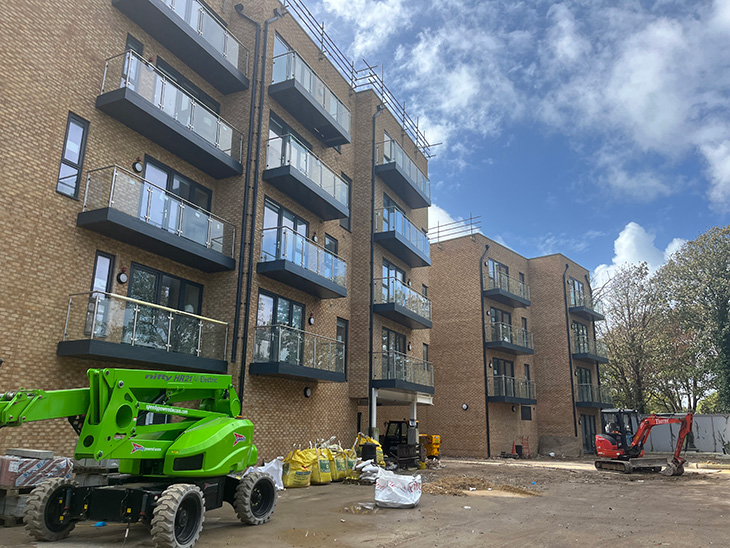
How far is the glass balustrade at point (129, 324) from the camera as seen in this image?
37.7 ft

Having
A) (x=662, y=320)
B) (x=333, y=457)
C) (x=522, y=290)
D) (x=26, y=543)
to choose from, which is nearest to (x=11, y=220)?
(x=26, y=543)

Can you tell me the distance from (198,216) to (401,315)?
10.3 metres

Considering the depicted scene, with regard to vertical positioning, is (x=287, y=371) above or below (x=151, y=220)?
below

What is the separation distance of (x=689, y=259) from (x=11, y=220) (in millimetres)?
37089

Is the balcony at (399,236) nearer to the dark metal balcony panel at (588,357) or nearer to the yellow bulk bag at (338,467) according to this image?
the yellow bulk bag at (338,467)

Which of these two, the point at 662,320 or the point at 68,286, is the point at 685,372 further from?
the point at 68,286

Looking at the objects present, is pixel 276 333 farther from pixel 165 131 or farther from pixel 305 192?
pixel 165 131

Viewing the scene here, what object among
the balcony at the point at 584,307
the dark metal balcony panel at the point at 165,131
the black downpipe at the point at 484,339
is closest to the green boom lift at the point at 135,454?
the dark metal balcony panel at the point at 165,131

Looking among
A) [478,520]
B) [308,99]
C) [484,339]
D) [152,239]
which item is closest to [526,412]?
[484,339]

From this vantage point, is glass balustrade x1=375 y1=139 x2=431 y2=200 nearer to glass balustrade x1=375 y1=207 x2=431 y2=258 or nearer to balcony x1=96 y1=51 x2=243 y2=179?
glass balustrade x1=375 y1=207 x2=431 y2=258

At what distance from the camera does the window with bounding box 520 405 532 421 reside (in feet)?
107

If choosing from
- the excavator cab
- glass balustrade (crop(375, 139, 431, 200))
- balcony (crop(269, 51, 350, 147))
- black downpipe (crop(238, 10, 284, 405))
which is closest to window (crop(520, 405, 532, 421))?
the excavator cab

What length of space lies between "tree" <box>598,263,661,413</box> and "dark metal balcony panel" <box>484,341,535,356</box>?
957cm

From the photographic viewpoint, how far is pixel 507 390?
30016mm
